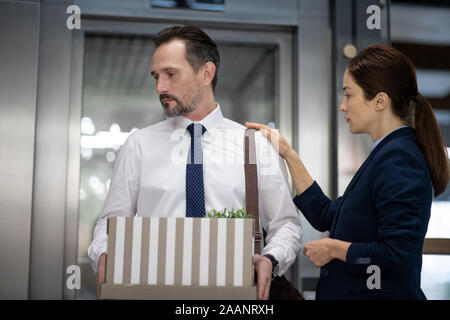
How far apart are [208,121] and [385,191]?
0.73m

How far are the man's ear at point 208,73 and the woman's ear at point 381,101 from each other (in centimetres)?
63

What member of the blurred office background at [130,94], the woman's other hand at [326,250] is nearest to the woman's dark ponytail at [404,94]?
the woman's other hand at [326,250]

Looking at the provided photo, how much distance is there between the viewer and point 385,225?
59.4 inches

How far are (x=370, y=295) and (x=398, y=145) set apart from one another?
18.5 inches

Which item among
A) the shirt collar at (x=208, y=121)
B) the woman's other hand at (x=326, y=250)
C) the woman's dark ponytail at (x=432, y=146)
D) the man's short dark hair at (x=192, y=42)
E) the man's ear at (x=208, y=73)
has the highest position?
the man's short dark hair at (x=192, y=42)

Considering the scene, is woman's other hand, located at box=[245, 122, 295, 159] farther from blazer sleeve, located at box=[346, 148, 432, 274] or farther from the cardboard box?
the cardboard box

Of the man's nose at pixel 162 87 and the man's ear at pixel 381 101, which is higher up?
the man's nose at pixel 162 87

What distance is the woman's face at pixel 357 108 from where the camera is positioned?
1773 mm

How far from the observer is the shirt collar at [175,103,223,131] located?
1946mm

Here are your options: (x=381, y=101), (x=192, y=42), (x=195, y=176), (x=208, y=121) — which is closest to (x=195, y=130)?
(x=208, y=121)

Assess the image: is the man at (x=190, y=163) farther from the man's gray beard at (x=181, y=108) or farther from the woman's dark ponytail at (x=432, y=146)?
the woman's dark ponytail at (x=432, y=146)

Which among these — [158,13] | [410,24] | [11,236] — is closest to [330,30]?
[410,24]

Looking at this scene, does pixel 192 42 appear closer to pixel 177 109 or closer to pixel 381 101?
pixel 177 109
